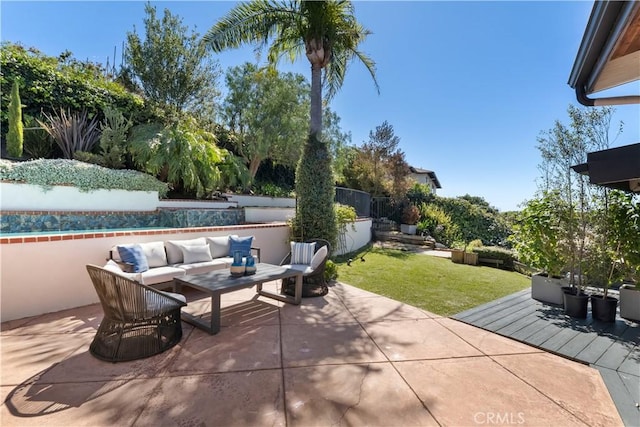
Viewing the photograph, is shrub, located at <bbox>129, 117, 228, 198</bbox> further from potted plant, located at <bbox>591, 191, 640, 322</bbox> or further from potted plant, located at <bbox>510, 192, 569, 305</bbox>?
potted plant, located at <bbox>591, 191, 640, 322</bbox>

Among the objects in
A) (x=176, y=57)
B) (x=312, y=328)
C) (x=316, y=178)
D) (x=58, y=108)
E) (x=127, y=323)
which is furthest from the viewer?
(x=176, y=57)

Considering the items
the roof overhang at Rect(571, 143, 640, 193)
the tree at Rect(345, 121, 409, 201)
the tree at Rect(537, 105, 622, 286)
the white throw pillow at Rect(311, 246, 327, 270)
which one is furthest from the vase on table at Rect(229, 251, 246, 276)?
the tree at Rect(345, 121, 409, 201)

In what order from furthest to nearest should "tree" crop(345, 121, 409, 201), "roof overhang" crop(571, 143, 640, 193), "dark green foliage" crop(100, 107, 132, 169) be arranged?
1. "tree" crop(345, 121, 409, 201)
2. "dark green foliage" crop(100, 107, 132, 169)
3. "roof overhang" crop(571, 143, 640, 193)

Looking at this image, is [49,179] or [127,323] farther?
[49,179]

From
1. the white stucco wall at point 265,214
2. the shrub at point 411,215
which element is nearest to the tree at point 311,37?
the white stucco wall at point 265,214

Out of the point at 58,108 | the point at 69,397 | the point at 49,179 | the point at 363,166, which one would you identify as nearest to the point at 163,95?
the point at 58,108

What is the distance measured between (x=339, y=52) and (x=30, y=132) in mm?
9586

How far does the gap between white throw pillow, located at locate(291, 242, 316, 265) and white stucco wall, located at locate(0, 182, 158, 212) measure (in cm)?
515

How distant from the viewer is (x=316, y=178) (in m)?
8.00

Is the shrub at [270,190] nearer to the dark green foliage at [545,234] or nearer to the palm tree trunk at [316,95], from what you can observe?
the palm tree trunk at [316,95]

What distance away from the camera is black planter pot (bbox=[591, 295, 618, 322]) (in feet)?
15.1

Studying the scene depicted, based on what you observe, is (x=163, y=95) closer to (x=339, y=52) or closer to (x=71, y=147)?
(x=71, y=147)

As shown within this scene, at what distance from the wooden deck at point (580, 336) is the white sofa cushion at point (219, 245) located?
499 cm

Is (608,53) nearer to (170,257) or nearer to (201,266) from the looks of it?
(201,266)
